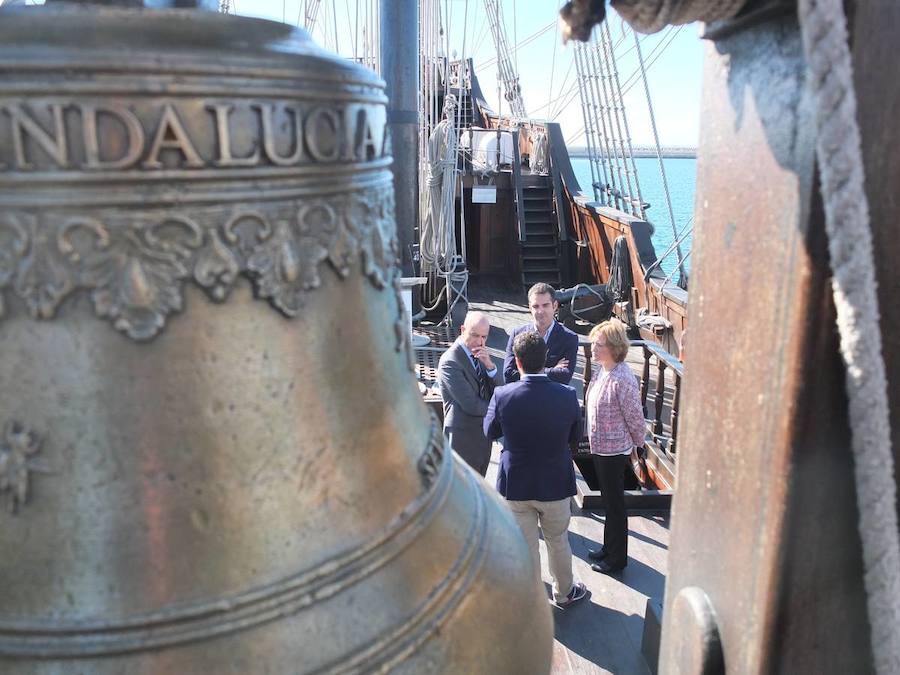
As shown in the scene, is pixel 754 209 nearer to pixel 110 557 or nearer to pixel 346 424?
pixel 346 424

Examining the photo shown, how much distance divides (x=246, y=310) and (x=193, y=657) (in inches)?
12.9

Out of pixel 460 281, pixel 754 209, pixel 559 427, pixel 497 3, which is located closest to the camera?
pixel 754 209

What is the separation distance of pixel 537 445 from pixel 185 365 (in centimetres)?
221

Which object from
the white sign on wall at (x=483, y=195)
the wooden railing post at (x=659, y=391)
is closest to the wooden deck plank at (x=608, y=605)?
the wooden railing post at (x=659, y=391)

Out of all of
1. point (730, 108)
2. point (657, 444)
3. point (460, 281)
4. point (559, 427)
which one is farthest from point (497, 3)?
point (730, 108)

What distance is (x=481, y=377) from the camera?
3.39 m

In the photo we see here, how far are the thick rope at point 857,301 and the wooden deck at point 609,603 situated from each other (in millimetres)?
1853

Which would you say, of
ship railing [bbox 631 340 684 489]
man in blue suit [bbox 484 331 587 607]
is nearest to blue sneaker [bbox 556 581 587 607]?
man in blue suit [bbox 484 331 587 607]

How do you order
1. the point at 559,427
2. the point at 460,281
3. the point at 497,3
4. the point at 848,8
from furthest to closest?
the point at 497,3 → the point at 460,281 → the point at 559,427 → the point at 848,8

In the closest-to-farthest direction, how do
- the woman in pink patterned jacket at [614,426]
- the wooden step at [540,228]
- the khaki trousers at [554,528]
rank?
1. the khaki trousers at [554,528]
2. the woman in pink patterned jacket at [614,426]
3. the wooden step at [540,228]

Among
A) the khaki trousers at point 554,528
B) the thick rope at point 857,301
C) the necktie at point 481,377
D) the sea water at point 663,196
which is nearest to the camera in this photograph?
the thick rope at point 857,301

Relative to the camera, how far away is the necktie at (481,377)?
3.35 meters

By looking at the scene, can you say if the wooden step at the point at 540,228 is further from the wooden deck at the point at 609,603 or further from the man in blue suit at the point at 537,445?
the man in blue suit at the point at 537,445

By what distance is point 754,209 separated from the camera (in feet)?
2.47
